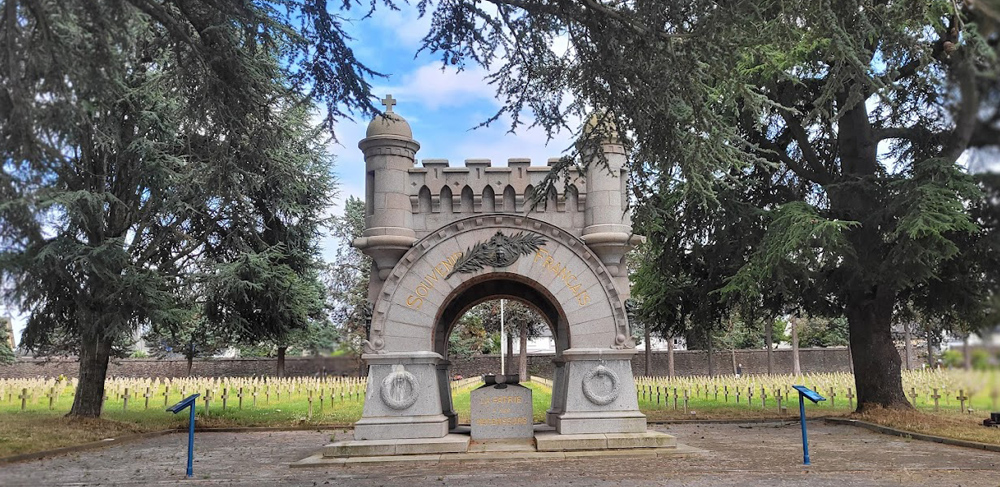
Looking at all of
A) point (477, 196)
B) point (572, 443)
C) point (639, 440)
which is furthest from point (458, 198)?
point (639, 440)

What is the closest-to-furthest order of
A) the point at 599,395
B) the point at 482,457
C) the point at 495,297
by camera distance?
1. the point at 482,457
2. the point at 599,395
3. the point at 495,297

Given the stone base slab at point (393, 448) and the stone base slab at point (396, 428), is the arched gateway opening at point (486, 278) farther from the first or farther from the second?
the stone base slab at point (393, 448)

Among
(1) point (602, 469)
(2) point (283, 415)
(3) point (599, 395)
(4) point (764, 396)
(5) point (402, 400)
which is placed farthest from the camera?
(2) point (283, 415)

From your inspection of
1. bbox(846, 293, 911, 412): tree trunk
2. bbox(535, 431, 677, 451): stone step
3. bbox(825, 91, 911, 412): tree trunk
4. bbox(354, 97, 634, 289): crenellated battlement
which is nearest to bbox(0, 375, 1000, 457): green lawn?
bbox(846, 293, 911, 412): tree trunk

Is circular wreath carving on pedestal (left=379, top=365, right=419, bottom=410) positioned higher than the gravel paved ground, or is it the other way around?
circular wreath carving on pedestal (left=379, top=365, right=419, bottom=410)

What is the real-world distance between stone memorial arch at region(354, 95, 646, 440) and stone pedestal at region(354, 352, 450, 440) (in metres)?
0.02

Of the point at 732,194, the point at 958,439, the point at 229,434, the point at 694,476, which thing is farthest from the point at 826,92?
the point at 229,434

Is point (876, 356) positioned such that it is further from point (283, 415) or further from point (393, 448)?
point (283, 415)

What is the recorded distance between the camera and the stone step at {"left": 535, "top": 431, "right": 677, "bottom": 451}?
38.0 ft

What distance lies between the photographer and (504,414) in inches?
496

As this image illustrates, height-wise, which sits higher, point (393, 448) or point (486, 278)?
point (486, 278)

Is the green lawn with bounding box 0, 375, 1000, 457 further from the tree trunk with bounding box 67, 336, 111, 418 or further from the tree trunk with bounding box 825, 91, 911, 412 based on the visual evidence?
the tree trunk with bounding box 825, 91, 911, 412

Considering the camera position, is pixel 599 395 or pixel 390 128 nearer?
pixel 599 395

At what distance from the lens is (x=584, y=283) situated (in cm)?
1255
